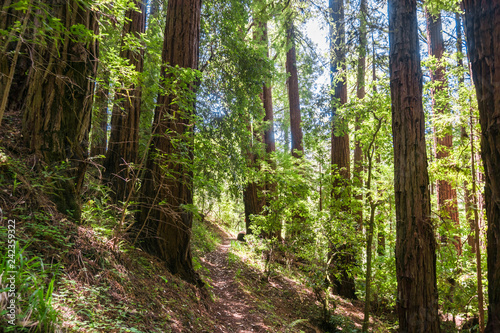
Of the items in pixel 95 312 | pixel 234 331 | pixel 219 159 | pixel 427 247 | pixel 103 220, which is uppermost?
pixel 219 159

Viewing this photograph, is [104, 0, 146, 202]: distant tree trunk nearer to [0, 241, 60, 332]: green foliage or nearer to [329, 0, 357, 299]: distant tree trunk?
[0, 241, 60, 332]: green foliage

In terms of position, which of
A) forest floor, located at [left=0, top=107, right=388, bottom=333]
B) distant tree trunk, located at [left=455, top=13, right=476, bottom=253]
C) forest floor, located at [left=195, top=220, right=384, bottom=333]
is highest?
distant tree trunk, located at [left=455, top=13, right=476, bottom=253]

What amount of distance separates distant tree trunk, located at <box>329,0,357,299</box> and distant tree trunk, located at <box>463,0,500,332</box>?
14.6ft

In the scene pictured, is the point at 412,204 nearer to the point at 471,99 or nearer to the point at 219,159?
the point at 471,99

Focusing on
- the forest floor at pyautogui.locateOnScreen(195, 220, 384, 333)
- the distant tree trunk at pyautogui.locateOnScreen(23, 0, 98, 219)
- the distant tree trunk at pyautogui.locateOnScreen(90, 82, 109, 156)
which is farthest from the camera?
the forest floor at pyautogui.locateOnScreen(195, 220, 384, 333)

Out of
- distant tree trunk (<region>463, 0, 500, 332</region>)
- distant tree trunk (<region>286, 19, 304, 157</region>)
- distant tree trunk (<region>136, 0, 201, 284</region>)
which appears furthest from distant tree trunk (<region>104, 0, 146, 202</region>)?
distant tree trunk (<region>286, 19, 304, 157</region>)

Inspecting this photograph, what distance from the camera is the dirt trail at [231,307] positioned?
17.1 ft

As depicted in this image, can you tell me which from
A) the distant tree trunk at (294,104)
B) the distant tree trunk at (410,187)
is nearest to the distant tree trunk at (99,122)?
the distant tree trunk at (410,187)

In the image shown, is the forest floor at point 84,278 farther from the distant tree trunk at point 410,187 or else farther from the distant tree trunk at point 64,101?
the distant tree trunk at point 410,187

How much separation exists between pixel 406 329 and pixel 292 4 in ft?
27.3

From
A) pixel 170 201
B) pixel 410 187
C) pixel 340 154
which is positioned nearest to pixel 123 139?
pixel 170 201

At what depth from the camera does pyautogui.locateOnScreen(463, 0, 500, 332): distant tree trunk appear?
1994 millimetres

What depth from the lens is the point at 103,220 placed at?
4.28m

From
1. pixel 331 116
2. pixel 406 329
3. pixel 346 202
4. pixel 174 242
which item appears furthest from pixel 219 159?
pixel 406 329
